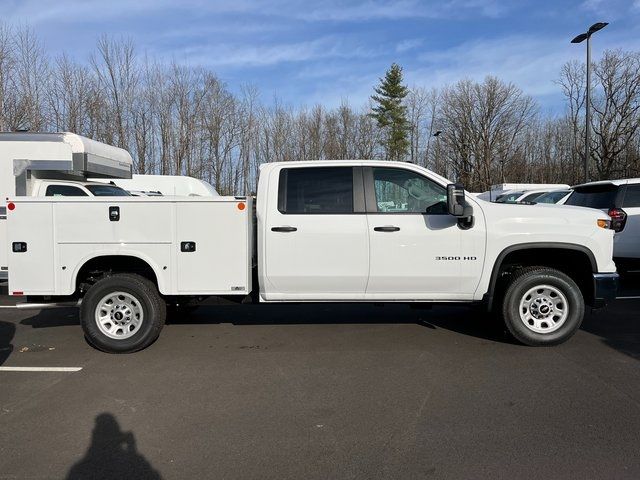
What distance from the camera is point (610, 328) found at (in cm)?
683

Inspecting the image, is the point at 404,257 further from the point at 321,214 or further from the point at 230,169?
the point at 230,169

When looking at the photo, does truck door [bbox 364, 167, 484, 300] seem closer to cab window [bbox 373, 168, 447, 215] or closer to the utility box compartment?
cab window [bbox 373, 168, 447, 215]

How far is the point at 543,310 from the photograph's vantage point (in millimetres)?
5949

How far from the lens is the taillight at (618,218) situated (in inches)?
365

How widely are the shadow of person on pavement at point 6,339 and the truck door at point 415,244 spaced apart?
428 cm

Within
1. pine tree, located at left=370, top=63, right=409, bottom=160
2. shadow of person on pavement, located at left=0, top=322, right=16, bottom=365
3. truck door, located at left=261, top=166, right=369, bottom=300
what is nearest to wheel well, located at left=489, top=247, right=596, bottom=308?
truck door, located at left=261, top=166, right=369, bottom=300

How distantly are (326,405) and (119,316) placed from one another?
289 cm

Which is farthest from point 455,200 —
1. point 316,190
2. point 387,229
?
point 316,190

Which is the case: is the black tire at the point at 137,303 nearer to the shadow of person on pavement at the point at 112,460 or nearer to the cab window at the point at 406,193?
the shadow of person on pavement at the point at 112,460

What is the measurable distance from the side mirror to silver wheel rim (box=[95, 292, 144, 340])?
144 inches

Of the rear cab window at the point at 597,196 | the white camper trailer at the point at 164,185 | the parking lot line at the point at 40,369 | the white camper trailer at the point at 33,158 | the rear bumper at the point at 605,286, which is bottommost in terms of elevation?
the parking lot line at the point at 40,369

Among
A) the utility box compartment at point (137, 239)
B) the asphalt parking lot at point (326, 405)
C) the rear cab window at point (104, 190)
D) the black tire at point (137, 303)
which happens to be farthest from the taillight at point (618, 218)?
the rear cab window at point (104, 190)

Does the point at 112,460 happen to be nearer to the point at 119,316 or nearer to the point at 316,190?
the point at 119,316

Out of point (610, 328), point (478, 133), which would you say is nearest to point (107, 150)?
point (610, 328)
